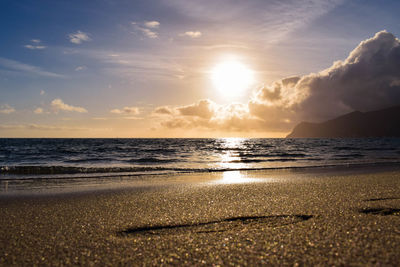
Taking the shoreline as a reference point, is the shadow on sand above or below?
above

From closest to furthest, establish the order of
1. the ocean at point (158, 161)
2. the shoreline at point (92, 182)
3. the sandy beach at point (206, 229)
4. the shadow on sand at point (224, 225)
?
the sandy beach at point (206, 229)
the shadow on sand at point (224, 225)
the shoreline at point (92, 182)
the ocean at point (158, 161)

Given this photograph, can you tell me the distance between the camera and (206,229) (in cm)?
556

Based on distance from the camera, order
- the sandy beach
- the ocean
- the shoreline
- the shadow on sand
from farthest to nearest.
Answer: the ocean < the shoreline < the shadow on sand < the sandy beach

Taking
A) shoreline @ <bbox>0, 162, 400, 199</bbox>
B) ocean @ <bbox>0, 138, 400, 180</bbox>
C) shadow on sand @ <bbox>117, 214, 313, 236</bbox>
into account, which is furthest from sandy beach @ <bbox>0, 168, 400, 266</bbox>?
ocean @ <bbox>0, 138, 400, 180</bbox>

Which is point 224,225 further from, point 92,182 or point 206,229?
point 92,182

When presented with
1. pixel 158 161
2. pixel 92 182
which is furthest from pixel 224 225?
pixel 158 161

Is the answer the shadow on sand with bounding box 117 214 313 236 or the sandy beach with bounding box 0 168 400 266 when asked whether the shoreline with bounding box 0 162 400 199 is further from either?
the shadow on sand with bounding box 117 214 313 236

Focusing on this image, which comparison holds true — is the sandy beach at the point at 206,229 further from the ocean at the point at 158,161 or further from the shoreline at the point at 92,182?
the ocean at the point at 158,161

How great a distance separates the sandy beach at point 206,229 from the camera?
13.6 feet

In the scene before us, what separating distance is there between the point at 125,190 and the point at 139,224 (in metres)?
5.32

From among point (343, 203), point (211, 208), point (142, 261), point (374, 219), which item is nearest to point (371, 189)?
point (343, 203)

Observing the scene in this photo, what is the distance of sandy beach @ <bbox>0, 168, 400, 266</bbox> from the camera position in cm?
413

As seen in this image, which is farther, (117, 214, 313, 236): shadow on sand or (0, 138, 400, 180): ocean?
(0, 138, 400, 180): ocean

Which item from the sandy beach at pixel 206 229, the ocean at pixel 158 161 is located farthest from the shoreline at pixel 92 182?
the sandy beach at pixel 206 229
